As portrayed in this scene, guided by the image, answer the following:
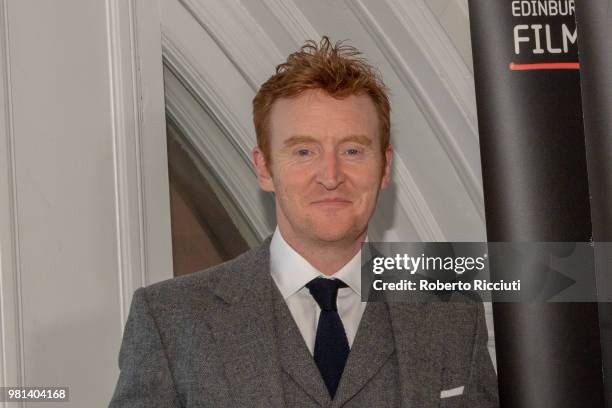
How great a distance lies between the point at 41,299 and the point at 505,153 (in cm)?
106

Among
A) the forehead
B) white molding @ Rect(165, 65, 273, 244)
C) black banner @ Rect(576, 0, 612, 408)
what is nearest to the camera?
black banner @ Rect(576, 0, 612, 408)

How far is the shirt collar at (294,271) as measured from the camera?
5.97 ft

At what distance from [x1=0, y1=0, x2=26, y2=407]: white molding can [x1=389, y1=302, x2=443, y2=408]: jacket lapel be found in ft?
2.70

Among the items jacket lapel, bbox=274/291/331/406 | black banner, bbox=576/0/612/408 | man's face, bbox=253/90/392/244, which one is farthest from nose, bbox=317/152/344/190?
black banner, bbox=576/0/612/408

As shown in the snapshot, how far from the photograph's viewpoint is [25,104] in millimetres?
2133

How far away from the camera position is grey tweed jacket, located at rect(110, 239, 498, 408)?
5.63ft

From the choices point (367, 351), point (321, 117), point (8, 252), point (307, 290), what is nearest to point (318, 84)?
point (321, 117)

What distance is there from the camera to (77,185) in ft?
7.24

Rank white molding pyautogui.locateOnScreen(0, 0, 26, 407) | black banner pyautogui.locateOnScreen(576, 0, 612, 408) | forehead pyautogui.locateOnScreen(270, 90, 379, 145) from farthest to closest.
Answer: white molding pyautogui.locateOnScreen(0, 0, 26, 407) < forehead pyautogui.locateOnScreen(270, 90, 379, 145) < black banner pyautogui.locateOnScreen(576, 0, 612, 408)

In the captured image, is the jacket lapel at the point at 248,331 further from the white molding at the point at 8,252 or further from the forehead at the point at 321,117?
the white molding at the point at 8,252

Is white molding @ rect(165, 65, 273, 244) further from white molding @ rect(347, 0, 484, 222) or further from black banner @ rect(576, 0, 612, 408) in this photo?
black banner @ rect(576, 0, 612, 408)

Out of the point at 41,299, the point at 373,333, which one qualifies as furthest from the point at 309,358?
the point at 41,299

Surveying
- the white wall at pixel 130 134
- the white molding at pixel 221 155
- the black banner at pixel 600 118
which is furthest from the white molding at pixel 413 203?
the black banner at pixel 600 118

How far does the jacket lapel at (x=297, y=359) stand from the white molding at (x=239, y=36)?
788mm
